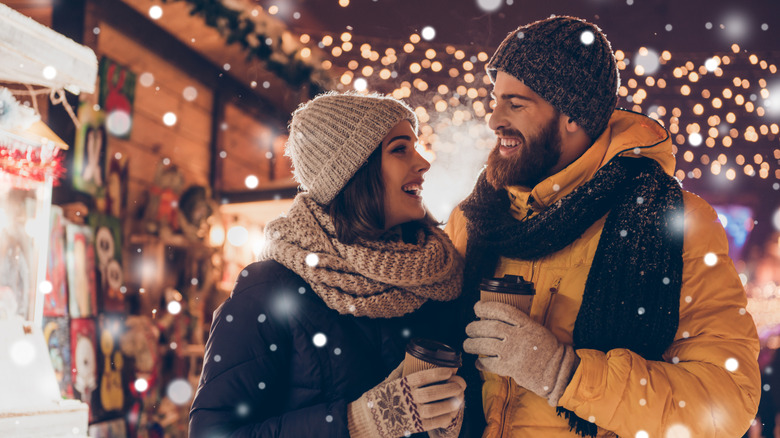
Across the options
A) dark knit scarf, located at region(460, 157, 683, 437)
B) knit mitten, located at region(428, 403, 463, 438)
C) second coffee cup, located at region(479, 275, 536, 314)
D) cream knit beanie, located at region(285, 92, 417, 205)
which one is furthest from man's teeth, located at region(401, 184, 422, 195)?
knit mitten, located at region(428, 403, 463, 438)

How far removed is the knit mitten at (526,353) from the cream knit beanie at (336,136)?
68cm

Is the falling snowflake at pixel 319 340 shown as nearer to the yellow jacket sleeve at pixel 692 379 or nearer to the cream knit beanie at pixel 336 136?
the cream knit beanie at pixel 336 136

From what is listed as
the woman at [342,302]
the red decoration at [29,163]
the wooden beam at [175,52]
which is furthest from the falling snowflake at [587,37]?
the wooden beam at [175,52]

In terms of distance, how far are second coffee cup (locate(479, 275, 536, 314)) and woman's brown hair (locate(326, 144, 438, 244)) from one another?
45cm

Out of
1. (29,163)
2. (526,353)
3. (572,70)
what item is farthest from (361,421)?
(29,163)

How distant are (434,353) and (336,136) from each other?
2.66ft

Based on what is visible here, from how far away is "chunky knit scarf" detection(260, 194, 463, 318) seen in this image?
65.7 inches

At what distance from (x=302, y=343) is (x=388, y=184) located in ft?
1.98

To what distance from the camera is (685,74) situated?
262 inches

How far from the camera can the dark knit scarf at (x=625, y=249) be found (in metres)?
1.58

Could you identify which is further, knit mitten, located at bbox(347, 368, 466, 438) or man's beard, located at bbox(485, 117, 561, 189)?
man's beard, located at bbox(485, 117, 561, 189)

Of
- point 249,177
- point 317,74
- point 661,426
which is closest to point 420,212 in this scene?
point 661,426

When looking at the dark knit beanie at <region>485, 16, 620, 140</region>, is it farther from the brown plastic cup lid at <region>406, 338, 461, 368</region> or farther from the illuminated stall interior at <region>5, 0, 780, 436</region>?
the illuminated stall interior at <region>5, 0, 780, 436</region>

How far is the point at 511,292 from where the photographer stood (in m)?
1.47
